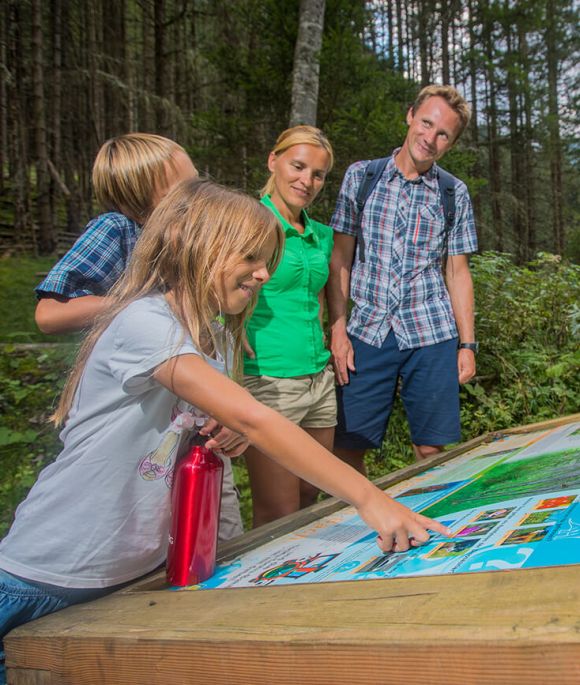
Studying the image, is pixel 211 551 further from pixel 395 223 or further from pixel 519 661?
pixel 395 223

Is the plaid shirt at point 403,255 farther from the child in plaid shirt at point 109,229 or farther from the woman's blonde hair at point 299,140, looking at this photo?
the child in plaid shirt at point 109,229

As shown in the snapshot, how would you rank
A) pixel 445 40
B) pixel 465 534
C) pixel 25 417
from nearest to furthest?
pixel 465 534 → pixel 25 417 → pixel 445 40

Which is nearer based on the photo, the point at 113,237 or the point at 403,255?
the point at 113,237

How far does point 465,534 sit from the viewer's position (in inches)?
46.1

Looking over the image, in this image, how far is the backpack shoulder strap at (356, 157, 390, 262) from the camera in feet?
9.13

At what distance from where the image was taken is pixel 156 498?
146 centimetres

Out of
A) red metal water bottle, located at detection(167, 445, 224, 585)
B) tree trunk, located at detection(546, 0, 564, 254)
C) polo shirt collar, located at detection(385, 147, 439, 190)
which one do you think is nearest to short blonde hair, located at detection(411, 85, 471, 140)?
polo shirt collar, located at detection(385, 147, 439, 190)

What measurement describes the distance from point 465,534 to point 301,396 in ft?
4.19

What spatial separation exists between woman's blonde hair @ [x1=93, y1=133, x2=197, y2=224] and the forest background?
8.55 ft

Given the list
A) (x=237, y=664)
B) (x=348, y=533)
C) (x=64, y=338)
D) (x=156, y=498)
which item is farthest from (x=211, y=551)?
(x=64, y=338)

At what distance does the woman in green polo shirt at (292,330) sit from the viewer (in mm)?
2312

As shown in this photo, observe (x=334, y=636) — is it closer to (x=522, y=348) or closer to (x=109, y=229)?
(x=109, y=229)

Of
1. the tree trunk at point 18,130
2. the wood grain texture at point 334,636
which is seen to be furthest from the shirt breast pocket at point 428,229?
the tree trunk at point 18,130

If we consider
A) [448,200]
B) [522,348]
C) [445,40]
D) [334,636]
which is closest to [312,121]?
[522,348]
